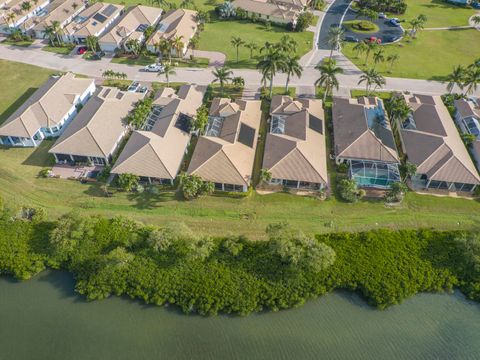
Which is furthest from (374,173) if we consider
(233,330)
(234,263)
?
(233,330)

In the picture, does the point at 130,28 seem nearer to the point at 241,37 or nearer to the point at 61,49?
the point at 61,49

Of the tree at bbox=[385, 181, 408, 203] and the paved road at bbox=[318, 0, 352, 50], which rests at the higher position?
the paved road at bbox=[318, 0, 352, 50]

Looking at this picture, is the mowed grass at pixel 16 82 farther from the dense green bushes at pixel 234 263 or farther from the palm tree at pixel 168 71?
the dense green bushes at pixel 234 263

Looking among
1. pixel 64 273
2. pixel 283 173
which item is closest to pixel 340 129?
pixel 283 173

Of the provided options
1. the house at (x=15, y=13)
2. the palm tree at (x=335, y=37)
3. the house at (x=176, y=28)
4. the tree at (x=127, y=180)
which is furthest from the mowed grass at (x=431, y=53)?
the house at (x=15, y=13)

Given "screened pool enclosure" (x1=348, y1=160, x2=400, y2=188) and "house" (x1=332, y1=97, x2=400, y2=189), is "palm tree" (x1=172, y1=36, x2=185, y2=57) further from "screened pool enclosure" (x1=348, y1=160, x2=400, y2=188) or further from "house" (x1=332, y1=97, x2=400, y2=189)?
"screened pool enclosure" (x1=348, y1=160, x2=400, y2=188)

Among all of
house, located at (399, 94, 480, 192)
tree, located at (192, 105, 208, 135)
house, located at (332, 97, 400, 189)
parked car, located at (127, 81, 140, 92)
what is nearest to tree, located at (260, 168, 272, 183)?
house, located at (332, 97, 400, 189)

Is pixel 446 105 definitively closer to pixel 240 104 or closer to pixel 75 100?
pixel 240 104
